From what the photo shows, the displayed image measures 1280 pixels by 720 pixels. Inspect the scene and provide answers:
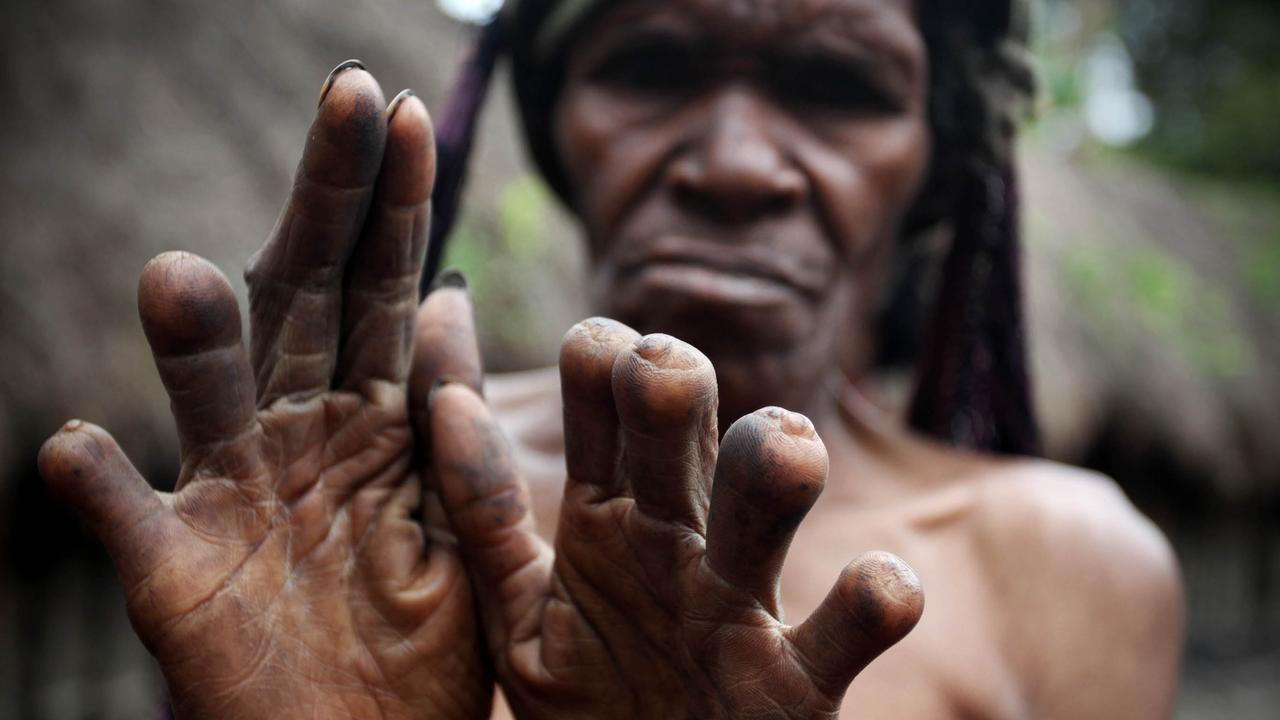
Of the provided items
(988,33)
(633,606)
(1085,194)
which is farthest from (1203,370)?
(633,606)

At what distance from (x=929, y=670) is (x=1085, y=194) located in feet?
26.2

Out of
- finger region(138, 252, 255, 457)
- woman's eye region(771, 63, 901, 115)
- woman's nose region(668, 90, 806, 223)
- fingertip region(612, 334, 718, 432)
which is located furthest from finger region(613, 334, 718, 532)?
woman's eye region(771, 63, 901, 115)

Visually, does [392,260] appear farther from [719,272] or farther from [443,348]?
[719,272]

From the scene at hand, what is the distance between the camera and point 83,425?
100 cm

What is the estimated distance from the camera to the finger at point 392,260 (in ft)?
3.46

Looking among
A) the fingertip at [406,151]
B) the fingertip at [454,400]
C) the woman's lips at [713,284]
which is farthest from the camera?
the woman's lips at [713,284]

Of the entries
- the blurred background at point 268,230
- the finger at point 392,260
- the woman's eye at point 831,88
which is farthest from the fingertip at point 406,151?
the blurred background at point 268,230

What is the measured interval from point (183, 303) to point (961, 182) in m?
1.61

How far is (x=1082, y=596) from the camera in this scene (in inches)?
64.9

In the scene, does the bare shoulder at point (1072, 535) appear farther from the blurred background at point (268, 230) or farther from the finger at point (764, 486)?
the blurred background at point (268, 230)

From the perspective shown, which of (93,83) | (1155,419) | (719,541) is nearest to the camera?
(719,541)

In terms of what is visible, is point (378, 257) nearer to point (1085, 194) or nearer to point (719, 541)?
point (719, 541)

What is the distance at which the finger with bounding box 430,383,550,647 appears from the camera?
44.6 inches

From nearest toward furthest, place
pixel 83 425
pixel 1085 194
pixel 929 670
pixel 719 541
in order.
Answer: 1. pixel 719 541
2. pixel 83 425
3. pixel 929 670
4. pixel 1085 194
